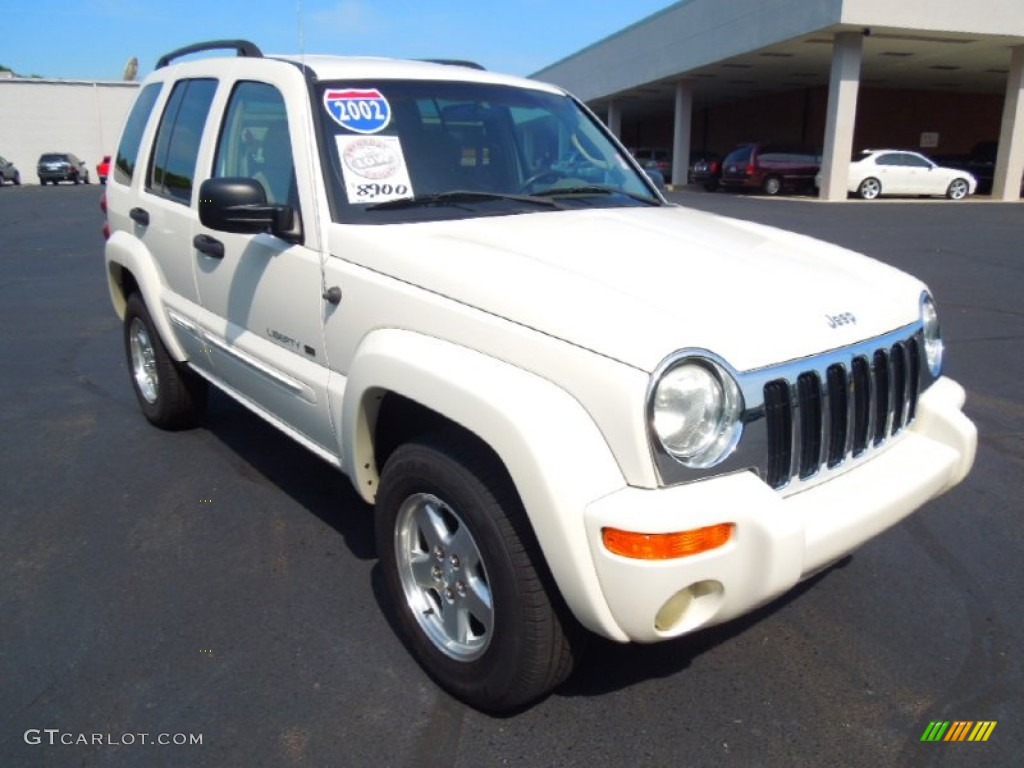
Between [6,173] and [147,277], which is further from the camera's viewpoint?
[6,173]

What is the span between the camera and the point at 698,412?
218 cm

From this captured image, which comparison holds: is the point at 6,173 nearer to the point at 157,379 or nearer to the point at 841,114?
the point at 841,114

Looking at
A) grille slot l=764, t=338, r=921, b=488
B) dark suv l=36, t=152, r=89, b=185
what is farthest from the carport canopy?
dark suv l=36, t=152, r=89, b=185

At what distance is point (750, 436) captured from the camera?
2217mm

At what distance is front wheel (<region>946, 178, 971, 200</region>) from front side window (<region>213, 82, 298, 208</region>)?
2712cm

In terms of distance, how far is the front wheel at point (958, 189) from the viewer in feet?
85.5

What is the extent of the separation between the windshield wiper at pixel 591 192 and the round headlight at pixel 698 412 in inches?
61.7

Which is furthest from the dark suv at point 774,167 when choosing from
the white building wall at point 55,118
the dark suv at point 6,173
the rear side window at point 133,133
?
the white building wall at point 55,118

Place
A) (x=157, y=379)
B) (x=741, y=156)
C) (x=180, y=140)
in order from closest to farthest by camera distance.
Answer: (x=180, y=140), (x=157, y=379), (x=741, y=156)

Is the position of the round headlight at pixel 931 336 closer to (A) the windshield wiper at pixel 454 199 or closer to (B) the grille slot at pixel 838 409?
(B) the grille slot at pixel 838 409

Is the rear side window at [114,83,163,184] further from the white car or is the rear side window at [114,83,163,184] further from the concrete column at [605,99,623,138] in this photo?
the concrete column at [605,99,623,138]

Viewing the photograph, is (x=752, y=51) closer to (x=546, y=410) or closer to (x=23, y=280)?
(x=23, y=280)

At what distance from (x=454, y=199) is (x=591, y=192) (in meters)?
0.75

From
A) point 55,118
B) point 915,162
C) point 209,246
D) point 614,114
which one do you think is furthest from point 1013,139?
point 55,118
